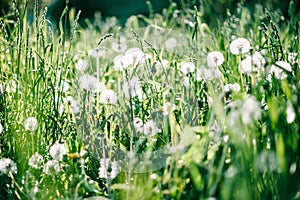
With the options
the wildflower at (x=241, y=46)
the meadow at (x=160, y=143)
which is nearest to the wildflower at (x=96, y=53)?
the meadow at (x=160, y=143)

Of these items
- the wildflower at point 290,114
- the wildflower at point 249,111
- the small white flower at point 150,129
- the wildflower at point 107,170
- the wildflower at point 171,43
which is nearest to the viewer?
the wildflower at point 249,111

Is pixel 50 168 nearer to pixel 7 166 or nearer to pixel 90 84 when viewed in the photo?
pixel 7 166

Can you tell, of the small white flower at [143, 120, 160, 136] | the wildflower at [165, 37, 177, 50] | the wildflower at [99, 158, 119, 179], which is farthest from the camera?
the wildflower at [165, 37, 177, 50]

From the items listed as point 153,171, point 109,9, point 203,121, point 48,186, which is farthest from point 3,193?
point 109,9

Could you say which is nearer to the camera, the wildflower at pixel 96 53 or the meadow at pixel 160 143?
the meadow at pixel 160 143

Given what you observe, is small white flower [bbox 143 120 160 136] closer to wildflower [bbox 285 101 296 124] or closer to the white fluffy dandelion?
the white fluffy dandelion

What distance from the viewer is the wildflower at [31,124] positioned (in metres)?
1.52

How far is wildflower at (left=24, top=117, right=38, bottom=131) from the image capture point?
152cm

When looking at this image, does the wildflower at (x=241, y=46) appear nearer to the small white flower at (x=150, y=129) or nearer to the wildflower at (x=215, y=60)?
the wildflower at (x=215, y=60)

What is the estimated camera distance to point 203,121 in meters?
1.72

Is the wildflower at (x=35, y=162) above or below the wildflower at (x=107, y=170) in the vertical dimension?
above

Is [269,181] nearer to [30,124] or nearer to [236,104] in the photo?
[236,104]

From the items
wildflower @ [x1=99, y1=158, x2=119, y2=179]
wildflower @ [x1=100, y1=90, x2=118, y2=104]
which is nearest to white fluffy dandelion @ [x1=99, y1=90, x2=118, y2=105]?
wildflower @ [x1=100, y1=90, x2=118, y2=104]

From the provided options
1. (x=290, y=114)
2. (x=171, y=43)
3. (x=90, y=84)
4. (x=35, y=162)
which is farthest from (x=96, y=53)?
(x=171, y=43)
